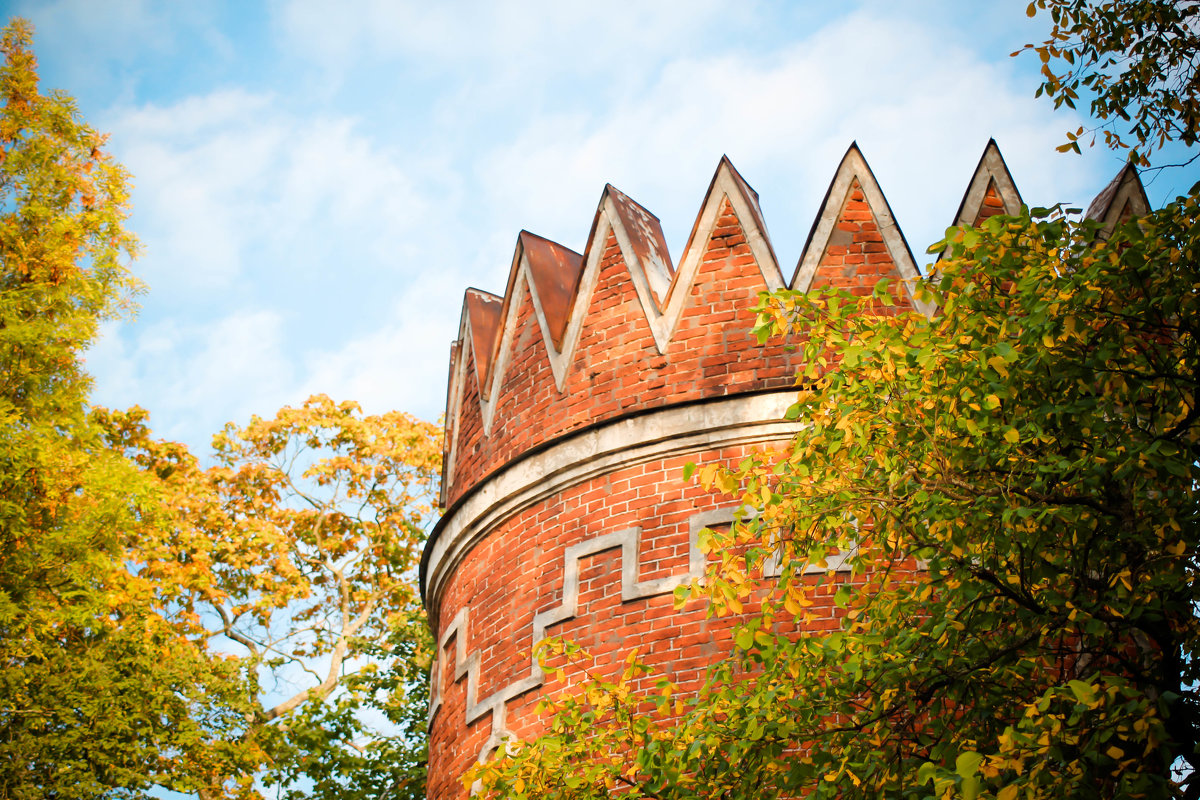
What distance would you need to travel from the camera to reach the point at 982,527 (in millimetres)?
4527

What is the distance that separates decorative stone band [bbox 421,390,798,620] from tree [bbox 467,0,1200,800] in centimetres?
196

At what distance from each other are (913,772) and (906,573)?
7.80 feet

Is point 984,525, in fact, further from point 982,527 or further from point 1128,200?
point 1128,200

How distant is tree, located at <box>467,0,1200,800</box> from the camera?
415cm

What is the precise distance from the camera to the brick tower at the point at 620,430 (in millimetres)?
7004

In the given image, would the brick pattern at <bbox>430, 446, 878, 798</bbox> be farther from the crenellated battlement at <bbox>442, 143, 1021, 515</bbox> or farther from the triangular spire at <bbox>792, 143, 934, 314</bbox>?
the triangular spire at <bbox>792, 143, 934, 314</bbox>

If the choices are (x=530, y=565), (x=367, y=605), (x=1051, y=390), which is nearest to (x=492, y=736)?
(x=530, y=565)

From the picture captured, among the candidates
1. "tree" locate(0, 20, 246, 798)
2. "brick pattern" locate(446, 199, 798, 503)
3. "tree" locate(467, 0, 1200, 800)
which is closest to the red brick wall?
"brick pattern" locate(446, 199, 798, 503)

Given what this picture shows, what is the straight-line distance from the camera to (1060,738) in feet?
11.7

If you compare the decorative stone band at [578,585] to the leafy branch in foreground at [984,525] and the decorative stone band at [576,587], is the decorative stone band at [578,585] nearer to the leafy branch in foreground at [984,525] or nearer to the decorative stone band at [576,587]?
the decorative stone band at [576,587]

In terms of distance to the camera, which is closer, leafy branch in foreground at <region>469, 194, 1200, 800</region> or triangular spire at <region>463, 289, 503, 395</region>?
leafy branch in foreground at <region>469, 194, 1200, 800</region>

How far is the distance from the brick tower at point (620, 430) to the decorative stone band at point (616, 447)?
0.01 metres

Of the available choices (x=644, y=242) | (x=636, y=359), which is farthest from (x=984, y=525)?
(x=644, y=242)

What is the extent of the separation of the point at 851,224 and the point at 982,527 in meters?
3.53
